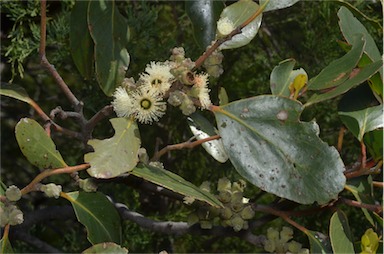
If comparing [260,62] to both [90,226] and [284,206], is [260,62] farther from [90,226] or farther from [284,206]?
[90,226]

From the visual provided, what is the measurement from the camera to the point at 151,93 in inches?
35.4

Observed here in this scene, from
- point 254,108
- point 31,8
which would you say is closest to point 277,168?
point 254,108

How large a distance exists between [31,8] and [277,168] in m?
0.52

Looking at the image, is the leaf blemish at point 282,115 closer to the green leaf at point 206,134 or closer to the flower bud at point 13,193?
the green leaf at point 206,134

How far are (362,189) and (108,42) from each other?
0.43m

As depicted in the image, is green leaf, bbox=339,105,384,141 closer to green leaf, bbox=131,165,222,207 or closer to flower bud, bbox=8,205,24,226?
green leaf, bbox=131,165,222,207

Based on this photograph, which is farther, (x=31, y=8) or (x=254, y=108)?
(x=31, y=8)

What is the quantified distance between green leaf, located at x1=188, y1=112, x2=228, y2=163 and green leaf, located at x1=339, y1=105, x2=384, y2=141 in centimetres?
19

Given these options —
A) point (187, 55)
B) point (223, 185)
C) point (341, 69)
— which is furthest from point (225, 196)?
point (187, 55)

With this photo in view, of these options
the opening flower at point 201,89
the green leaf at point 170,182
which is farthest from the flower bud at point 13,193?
the opening flower at point 201,89

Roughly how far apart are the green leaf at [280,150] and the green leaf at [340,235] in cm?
12

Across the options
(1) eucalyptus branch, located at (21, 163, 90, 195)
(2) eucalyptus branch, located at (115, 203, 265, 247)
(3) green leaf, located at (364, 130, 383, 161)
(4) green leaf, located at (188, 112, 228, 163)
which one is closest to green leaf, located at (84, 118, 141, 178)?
(1) eucalyptus branch, located at (21, 163, 90, 195)

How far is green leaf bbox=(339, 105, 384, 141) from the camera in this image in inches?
41.4

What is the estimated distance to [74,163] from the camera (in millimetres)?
1385
